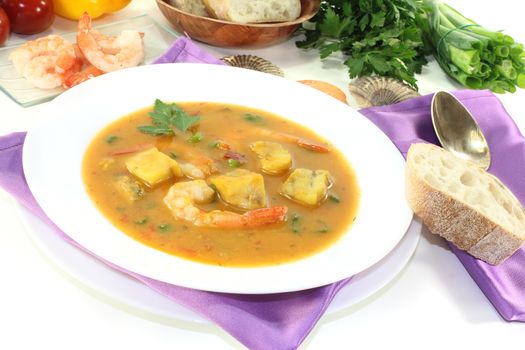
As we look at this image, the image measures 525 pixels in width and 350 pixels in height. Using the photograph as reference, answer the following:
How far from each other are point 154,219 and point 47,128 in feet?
2.36

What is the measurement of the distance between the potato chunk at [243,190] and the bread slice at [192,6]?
2.08 m

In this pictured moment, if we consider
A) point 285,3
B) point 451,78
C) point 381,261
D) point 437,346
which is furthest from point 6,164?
point 451,78

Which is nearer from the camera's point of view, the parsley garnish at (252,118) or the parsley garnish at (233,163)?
the parsley garnish at (233,163)

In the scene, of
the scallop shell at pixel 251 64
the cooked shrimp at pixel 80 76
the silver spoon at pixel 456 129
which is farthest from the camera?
the scallop shell at pixel 251 64

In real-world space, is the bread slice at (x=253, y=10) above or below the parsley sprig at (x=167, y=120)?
below

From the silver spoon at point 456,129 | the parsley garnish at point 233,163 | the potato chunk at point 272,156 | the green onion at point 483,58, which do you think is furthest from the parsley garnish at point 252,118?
the green onion at point 483,58

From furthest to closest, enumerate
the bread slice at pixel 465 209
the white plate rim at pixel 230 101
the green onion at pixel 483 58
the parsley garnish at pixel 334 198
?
1. the green onion at pixel 483 58
2. the parsley garnish at pixel 334 198
3. the bread slice at pixel 465 209
4. the white plate rim at pixel 230 101

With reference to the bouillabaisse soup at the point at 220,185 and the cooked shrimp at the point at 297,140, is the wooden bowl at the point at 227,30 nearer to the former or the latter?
the bouillabaisse soup at the point at 220,185

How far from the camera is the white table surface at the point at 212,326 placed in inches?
95.0

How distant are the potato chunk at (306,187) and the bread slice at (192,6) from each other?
2.04 meters

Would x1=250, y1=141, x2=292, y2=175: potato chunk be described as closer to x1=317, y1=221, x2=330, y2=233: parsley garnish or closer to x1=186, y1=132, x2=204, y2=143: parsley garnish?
x1=186, y1=132, x2=204, y2=143: parsley garnish

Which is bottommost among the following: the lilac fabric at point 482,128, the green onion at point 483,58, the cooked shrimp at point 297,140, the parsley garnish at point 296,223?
the green onion at point 483,58

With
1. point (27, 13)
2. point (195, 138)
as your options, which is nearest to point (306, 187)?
point (195, 138)

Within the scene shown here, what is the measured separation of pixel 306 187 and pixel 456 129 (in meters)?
1.35
